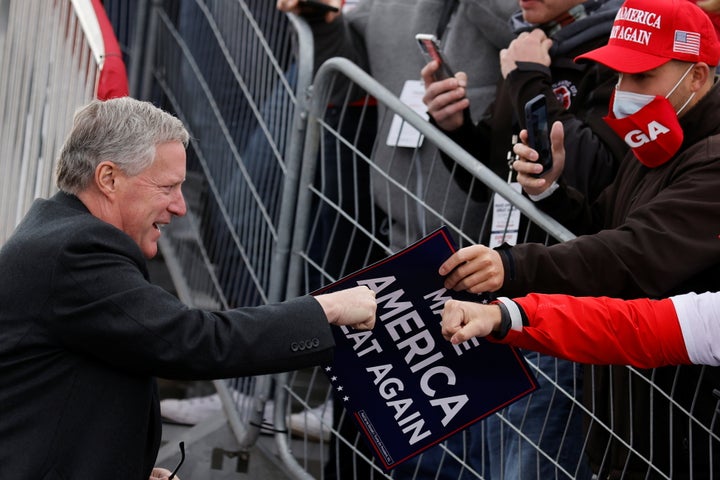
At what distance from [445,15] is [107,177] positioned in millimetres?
2227

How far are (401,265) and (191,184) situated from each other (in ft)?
8.73

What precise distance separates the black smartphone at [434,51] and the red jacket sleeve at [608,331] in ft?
4.62

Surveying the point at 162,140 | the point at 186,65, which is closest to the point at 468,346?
the point at 162,140

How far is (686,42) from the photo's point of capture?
3.58 m

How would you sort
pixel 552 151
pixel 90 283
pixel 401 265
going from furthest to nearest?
pixel 552 151, pixel 401 265, pixel 90 283

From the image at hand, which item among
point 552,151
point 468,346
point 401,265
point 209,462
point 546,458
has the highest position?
point 552,151

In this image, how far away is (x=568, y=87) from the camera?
14.1 feet

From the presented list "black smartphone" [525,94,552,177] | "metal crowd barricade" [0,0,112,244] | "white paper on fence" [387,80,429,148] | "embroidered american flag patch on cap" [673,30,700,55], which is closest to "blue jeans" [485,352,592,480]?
"black smartphone" [525,94,552,177]

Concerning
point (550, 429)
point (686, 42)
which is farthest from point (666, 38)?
point (550, 429)

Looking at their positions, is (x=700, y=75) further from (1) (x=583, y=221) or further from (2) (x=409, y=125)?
(2) (x=409, y=125)

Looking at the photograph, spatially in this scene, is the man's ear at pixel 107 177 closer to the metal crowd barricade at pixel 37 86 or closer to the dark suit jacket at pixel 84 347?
the dark suit jacket at pixel 84 347

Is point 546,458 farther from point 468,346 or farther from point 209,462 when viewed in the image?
point 209,462

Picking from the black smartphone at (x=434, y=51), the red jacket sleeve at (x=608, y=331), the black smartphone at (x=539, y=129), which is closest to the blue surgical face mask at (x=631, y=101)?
the black smartphone at (x=539, y=129)

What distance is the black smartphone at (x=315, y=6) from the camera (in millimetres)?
4941
